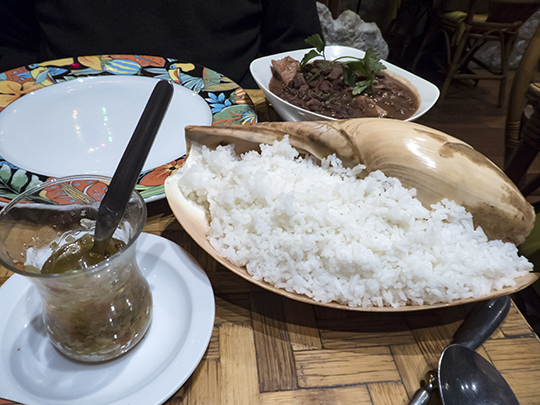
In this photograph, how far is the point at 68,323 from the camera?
45 cm

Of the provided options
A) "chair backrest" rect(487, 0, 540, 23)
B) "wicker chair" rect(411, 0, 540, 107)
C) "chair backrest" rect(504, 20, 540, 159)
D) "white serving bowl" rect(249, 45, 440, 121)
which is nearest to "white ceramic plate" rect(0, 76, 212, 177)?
"white serving bowl" rect(249, 45, 440, 121)

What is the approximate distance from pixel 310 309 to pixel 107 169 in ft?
1.87

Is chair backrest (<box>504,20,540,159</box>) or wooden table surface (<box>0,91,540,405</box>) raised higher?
chair backrest (<box>504,20,540,159</box>)

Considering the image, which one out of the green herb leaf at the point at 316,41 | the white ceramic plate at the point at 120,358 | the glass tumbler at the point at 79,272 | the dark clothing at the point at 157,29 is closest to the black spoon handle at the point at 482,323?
the white ceramic plate at the point at 120,358

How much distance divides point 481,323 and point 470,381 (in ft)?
0.39

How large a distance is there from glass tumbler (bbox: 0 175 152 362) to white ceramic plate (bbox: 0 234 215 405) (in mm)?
25

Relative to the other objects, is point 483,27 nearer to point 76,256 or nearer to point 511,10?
point 511,10

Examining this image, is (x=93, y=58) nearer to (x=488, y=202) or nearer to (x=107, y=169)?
(x=107, y=169)

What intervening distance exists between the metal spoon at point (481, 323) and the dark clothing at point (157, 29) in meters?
1.21

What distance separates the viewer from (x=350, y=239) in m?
0.57

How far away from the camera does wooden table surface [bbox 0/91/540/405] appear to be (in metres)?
0.49

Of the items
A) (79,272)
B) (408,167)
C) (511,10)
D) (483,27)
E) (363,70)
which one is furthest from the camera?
(483,27)

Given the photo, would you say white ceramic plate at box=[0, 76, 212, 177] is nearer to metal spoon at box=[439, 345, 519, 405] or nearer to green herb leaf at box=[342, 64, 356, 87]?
green herb leaf at box=[342, 64, 356, 87]

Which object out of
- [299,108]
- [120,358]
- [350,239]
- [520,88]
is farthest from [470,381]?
[520,88]
